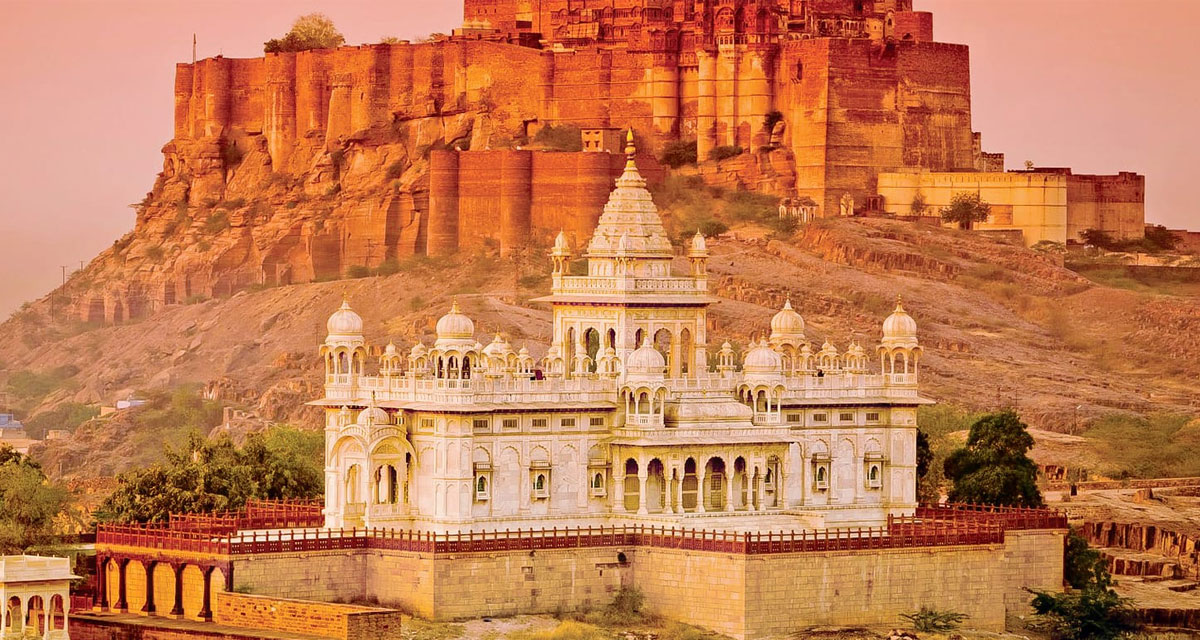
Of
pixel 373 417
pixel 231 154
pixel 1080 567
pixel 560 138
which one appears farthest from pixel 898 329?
pixel 231 154

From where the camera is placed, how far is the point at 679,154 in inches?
5167

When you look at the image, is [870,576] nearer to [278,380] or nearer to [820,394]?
[820,394]

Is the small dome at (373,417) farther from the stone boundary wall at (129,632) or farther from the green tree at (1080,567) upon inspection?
the green tree at (1080,567)

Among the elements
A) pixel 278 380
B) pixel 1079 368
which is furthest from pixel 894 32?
pixel 278 380

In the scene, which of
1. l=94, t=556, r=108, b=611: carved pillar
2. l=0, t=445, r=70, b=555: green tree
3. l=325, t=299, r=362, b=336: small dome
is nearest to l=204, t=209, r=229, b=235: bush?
l=0, t=445, r=70, b=555: green tree

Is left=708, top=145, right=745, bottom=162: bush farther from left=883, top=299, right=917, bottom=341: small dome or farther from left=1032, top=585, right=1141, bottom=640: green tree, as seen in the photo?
left=1032, top=585, right=1141, bottom=640: green tree

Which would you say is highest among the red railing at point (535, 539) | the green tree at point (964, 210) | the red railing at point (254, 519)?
the green tree at point (964, 210)

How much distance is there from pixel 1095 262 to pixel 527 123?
19966 mm

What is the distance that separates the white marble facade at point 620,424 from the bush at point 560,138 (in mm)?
44857

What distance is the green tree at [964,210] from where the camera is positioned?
129125 millimetres

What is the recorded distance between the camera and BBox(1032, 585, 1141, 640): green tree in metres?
81.2

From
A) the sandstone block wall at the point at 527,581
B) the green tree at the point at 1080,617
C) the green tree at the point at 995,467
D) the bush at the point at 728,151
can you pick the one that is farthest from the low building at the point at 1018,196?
the sandstone block wall at the point at 527,581

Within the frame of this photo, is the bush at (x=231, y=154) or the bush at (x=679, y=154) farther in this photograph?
the bush at (x=231, y=154)

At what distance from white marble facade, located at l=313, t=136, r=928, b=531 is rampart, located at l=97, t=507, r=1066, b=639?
1309 millimetres
